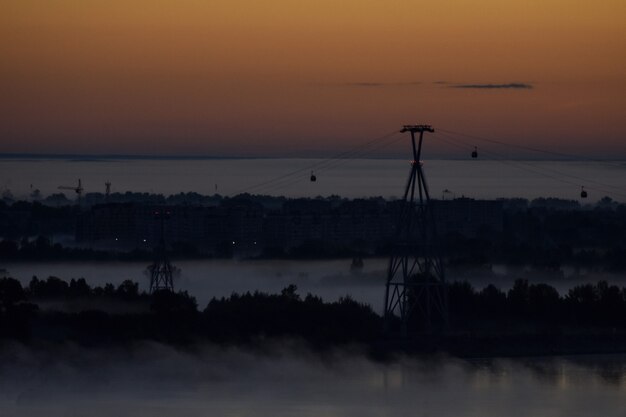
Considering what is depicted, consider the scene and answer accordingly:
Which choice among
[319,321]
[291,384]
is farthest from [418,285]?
[291,384]

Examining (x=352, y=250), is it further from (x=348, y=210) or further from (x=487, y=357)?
(x=487, y=357)

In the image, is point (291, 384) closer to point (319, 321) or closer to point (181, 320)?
point (181, 320)

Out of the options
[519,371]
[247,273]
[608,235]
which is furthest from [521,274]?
[519,371]

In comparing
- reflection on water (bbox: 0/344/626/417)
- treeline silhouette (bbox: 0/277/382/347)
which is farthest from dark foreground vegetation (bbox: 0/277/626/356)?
reflection on water (bbox: 0/344/626/417)

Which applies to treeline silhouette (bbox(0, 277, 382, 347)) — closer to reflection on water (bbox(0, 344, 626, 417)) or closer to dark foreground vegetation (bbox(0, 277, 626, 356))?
dark foreground vegetation (bbox(0, 277, 626, 356))

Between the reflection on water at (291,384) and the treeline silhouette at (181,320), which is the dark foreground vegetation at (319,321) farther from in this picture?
the reflection on water at (291,384)
